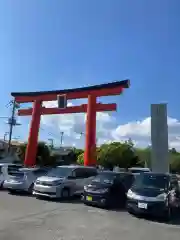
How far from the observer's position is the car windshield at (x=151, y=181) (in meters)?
11.6

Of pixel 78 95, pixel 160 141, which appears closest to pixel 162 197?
pixel 160 141

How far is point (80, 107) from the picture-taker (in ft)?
102

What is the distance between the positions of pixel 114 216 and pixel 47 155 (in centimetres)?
3951

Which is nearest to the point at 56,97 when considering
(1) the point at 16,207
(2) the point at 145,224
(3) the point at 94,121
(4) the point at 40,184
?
(3) the point at 94,121

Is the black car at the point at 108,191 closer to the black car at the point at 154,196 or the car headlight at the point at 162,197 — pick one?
the black car at the point at 154,196

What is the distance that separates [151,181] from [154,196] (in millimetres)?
1207

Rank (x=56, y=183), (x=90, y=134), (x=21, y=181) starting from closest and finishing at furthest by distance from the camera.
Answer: (x=56, y=183) → (x=21, y=181) → (x=90, y=134)

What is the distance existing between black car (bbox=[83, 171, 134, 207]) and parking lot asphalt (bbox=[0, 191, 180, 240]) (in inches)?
24.0

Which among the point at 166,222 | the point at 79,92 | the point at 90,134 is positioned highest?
the point at 79,92

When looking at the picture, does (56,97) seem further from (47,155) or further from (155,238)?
(155,238)

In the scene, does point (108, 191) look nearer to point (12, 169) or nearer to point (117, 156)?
point (12, 169)

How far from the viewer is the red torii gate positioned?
2842cm

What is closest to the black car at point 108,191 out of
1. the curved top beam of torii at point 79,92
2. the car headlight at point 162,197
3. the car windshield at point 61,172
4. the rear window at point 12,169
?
the car windshield at point 61,172

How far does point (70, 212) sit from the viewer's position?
36.8ft
